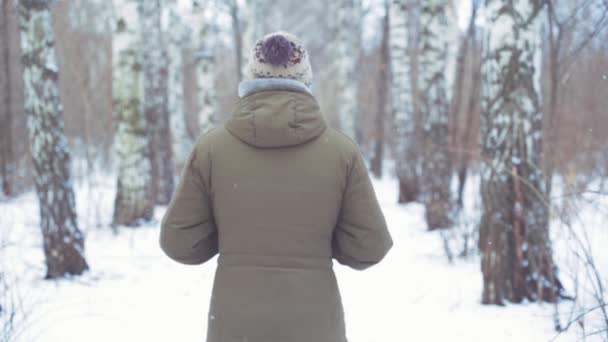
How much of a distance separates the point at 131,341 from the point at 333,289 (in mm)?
2606

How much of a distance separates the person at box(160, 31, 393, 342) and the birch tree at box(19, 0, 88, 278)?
12.9ft

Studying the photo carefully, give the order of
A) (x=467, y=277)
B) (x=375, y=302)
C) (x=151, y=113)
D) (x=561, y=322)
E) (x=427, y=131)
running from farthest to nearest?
(x=151, y=113) < (x=427, y=131) < (x=467, y=277) < (x=375, y=302) < (x=561, y=322)

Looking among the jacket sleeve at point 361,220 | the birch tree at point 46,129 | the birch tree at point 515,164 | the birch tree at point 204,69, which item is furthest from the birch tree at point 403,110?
the jacket sleeve at point 361,220

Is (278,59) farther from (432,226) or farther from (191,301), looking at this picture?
(432,226)

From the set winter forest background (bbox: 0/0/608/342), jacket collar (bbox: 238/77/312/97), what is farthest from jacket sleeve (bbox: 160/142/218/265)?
winter forest background (bbox: 0/0/608/342)

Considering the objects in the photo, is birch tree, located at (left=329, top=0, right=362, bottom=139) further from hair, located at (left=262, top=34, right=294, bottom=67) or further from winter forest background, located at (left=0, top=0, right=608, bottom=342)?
hair, located at (left=262, top=34, right=294, bottom=67)

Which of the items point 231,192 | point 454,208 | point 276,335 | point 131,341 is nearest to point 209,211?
point 231,192

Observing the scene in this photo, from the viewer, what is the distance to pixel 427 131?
927 centimetres

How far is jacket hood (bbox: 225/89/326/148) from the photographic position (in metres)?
1.92

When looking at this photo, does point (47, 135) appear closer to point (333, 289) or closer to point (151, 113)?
point (333, 289)

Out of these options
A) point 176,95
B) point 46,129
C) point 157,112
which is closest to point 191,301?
point 46,129

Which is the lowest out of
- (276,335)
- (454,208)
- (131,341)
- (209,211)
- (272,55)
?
(454,208)

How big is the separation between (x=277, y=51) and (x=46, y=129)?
4.15 m

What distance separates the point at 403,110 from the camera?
11750mm
